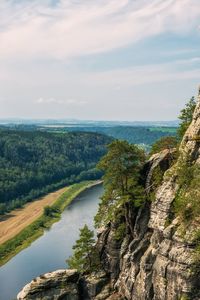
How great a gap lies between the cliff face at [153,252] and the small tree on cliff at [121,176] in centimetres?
128

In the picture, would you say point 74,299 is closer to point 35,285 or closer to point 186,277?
point 35,285

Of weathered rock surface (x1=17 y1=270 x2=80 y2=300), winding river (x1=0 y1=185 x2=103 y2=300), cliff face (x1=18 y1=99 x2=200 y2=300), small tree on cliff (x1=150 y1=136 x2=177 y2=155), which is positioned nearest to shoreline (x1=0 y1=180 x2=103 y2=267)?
winding river (x1=0 y1=185 x2=103 y2=300)

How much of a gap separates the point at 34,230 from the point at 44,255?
89.5 ft

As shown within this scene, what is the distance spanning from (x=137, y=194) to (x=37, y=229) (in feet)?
270

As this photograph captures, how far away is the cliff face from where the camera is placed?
35250 millimetres

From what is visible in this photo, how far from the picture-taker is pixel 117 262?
45.7 metres

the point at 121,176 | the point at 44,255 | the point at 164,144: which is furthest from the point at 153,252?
the point at 44,255

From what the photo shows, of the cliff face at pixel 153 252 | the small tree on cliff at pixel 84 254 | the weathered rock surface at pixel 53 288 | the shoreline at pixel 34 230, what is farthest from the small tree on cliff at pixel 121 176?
the shoreline at pixel 34 230

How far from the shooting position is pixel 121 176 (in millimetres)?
45469

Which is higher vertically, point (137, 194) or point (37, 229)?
point (137, 194)

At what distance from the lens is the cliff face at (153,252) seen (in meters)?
35.2

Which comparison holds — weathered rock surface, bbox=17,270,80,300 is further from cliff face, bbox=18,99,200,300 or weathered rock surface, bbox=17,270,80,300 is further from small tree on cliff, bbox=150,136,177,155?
small tree on cliff, bbox=150,136,177,155

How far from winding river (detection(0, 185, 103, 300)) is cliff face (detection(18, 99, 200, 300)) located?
3165cm

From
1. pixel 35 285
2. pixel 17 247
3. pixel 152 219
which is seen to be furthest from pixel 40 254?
pixel 152 219
